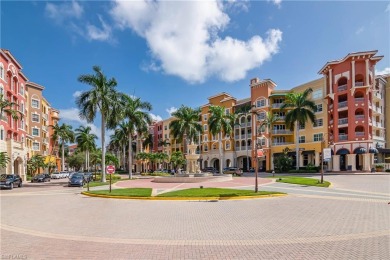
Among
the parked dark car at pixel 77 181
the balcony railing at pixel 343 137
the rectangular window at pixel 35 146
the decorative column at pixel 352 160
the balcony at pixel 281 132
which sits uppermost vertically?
the balcony at pixel 281 132

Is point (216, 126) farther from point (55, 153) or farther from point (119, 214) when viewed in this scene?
point (55, 153)

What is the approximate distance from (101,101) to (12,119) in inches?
837

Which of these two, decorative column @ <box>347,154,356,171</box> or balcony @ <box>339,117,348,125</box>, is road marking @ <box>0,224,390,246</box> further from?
balcony @ <box>339,117,348,125</box>

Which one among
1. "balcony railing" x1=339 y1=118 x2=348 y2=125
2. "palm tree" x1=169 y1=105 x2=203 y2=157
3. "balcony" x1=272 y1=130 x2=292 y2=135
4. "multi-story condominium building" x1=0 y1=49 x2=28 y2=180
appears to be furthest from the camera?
"balcony" x1=272 y1=130 x2=292 y2=135

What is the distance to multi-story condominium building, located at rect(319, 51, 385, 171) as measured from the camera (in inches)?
1881

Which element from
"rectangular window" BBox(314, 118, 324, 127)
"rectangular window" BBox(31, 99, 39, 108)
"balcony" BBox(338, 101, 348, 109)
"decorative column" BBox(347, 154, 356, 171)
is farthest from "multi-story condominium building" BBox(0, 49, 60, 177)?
"decorative column" BBox(347, 154, 356, 171)

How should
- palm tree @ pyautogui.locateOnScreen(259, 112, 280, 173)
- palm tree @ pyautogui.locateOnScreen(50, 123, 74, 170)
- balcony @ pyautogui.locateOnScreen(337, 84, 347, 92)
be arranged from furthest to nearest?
1. palm tree @ pyautogui.locateOnScreen(50, 123, 74, 170)
2. palm tree @ pyautogui.locateOnScreen(259, 112, 280, 173)
3. balcony @ pyautogui.locateOnScreen(337, 84, 347, 92)

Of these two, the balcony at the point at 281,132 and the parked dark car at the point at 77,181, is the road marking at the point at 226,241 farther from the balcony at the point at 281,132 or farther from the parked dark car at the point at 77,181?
the balcony at the point at 281,132

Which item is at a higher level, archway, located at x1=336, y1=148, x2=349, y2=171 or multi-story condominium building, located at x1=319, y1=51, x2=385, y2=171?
multi-story condominium building, located at x1=319, y1=51, x2=385, y2=171

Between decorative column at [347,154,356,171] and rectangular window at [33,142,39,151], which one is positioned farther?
rectangular window at [33,142,39,151]

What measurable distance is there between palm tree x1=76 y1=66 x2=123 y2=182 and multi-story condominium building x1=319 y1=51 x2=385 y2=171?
41.4m

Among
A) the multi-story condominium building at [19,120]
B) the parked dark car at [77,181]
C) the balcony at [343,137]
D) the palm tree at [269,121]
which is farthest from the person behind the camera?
the palm tree at [269,121]

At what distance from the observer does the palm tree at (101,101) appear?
3544cm

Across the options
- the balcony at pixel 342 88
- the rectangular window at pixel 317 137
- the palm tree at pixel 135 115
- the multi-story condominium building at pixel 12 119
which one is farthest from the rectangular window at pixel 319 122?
the multi-story condominium building at pixel 12 119
